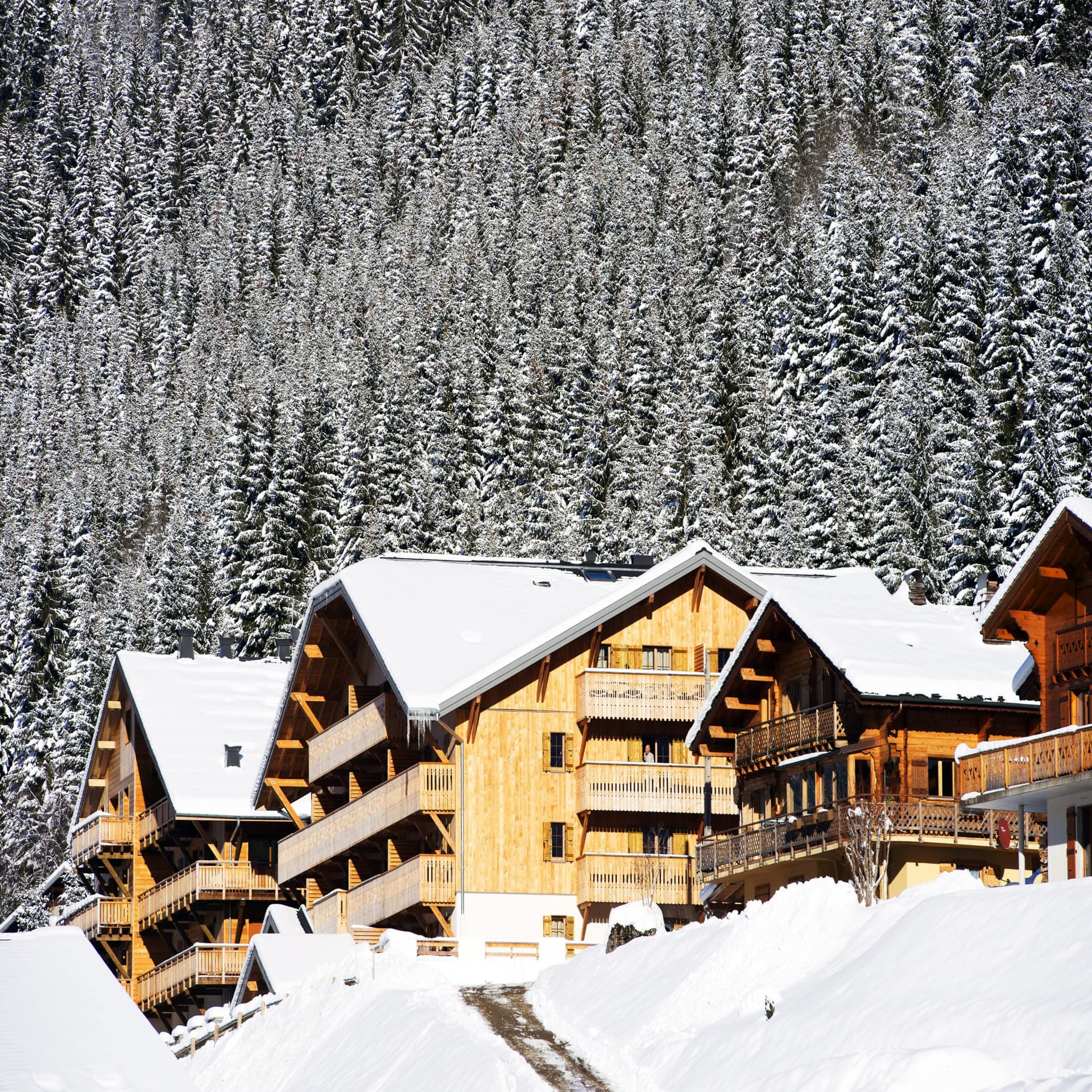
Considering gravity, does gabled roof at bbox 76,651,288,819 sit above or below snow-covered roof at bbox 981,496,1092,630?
below

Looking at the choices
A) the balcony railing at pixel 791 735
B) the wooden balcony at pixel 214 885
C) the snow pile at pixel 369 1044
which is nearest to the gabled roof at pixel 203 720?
the wooden balcony at pixel 214 885

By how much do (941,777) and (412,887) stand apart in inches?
573

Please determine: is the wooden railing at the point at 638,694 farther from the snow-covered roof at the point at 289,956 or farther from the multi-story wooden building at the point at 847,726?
the snow-covered roof at the point at 289,956

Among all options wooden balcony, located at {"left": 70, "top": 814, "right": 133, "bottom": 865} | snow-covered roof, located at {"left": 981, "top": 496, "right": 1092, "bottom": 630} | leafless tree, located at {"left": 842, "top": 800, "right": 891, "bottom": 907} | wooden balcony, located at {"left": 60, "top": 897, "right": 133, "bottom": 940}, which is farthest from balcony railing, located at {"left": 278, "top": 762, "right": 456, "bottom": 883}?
snow-covered roof, located at {"left": 981, "top": 496, "right": 1092, "bottom": 630}

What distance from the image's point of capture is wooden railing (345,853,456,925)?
169 feet

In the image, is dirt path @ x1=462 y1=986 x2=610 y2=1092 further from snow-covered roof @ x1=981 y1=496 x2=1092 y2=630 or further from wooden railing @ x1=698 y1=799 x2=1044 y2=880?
snow-covered roof @ x1=981 y1=496 x2=1092 y2=630

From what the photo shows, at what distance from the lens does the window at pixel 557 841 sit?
5331 centimetres

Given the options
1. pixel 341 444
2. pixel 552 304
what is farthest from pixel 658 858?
pixel 552 304

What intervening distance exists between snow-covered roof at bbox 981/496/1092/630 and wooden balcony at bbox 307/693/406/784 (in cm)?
2101

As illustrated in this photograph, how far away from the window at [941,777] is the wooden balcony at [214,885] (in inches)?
1100

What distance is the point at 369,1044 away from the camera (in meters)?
38.7

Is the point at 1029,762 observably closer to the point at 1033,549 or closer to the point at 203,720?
the point at 1033,549

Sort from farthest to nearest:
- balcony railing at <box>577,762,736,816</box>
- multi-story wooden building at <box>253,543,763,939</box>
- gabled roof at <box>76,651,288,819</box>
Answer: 1. gabled roof at <box>76,651,288,819</box>
2. balcony railing at <box>577,762,736,816</box>
3. multi-story wooden building at <box>253,543,763,939</box>

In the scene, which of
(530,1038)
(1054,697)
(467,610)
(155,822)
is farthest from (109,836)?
(1054,697)
